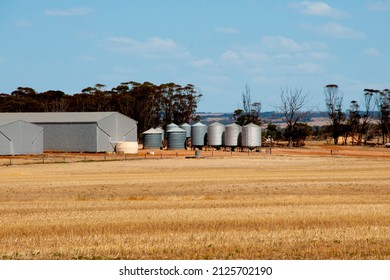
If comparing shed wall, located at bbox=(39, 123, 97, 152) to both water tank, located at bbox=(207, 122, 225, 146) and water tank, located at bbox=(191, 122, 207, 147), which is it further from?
water tank, located at bbox=(207, 122, 225, 146)

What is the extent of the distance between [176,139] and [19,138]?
24653 mm

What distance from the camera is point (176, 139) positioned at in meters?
103

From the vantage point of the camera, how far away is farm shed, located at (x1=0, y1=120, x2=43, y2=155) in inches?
3364

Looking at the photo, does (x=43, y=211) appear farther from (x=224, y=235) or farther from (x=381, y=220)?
(x=381, y=220)

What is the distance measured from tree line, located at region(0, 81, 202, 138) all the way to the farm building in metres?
49.7

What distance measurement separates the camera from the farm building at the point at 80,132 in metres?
94.1

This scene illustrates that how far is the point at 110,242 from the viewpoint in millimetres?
16531

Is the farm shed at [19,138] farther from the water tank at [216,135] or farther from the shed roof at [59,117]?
the water tank at [216,135]

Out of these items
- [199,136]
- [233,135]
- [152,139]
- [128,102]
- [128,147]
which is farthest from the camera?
[128,102]

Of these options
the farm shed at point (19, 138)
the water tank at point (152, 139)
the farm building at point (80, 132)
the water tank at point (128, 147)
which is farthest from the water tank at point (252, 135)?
the farm shed at point (19, 138)

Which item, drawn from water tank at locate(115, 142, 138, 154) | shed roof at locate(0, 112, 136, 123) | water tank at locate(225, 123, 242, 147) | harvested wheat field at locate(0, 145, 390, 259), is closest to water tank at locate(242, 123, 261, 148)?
water tank at locate(225, 123, 242, 147)

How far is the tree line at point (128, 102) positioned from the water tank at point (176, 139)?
147ft

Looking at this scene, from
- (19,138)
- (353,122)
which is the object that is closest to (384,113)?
(353,122)

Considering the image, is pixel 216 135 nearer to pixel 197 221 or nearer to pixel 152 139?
pixel 152 139
